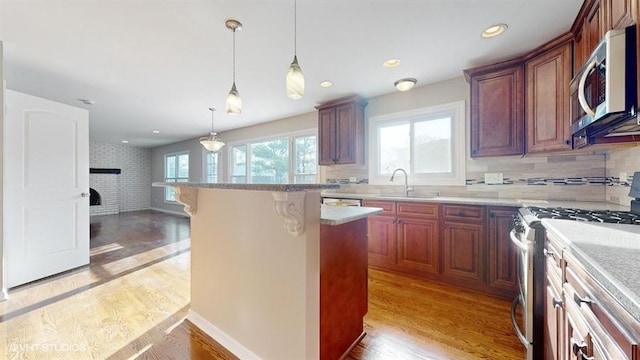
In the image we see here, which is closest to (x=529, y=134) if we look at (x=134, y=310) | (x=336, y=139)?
(x=336, y=139)

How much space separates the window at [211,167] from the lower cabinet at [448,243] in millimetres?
5160

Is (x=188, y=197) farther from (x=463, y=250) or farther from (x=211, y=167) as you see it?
(x=211, y=167)

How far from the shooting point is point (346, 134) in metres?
3.86

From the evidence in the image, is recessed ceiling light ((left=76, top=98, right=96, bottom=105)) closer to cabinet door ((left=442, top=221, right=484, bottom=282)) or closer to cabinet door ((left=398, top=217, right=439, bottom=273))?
cabinet door ((left=398, top=217, right=439, bottom=273))

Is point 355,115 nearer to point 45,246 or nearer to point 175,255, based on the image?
point 175,255

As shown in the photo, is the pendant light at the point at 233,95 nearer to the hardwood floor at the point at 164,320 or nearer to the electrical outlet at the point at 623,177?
the hardwood floor at the point at 164,320

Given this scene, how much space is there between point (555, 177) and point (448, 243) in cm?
127

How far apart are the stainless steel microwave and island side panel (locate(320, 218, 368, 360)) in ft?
4.61

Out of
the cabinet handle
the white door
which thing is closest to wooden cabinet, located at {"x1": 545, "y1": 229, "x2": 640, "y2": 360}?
the cabinet handle

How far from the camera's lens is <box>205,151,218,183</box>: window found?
6.99 m

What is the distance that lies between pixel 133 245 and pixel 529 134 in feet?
19.0

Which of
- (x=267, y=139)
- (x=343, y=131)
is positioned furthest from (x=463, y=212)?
(x=267, y=139)

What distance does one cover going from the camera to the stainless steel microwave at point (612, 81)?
115 cm

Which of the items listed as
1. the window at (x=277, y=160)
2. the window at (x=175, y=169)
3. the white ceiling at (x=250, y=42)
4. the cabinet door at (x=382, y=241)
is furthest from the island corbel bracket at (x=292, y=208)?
the window at (x=175, y=169)
